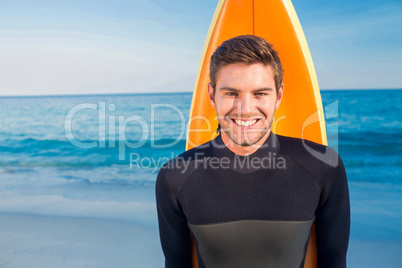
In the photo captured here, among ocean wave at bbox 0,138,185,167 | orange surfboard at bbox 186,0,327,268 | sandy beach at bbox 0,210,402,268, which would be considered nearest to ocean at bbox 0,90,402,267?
ocean wave at bbox 0,138,185,167

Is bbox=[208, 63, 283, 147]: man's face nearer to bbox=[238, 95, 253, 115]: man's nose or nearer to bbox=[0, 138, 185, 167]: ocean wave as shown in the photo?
bbox=[238, 95, 253, 115]: man's nose

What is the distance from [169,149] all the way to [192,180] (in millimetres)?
8653

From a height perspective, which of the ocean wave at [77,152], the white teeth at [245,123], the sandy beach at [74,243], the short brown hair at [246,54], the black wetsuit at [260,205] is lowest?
the ocean wave at [77,152]

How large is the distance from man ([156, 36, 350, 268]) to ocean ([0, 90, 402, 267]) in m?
2.19

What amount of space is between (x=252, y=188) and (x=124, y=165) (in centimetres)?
711

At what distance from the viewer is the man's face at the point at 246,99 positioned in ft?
4.00

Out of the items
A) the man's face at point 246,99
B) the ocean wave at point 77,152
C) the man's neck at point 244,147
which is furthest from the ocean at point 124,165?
Answer: the man's face at point 246,99

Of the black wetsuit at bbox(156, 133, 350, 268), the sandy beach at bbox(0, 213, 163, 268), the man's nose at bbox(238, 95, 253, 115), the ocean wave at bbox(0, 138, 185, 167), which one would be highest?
the man's nose at bbox(238, 95, 253, 115)

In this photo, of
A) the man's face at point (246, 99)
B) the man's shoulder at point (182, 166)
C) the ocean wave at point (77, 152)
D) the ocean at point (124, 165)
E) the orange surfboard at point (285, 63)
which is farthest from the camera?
the ocean wave at point (77, 152)

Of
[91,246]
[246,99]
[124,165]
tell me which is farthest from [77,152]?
[246,99]

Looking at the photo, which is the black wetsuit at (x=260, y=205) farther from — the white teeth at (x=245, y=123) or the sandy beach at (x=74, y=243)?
the sandy beach at (x=74, y=243)

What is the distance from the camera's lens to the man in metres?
1.24

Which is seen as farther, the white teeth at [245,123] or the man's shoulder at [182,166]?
the man's shoulder at [182,166]

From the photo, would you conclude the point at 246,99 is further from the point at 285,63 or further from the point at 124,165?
the point at 124,165
